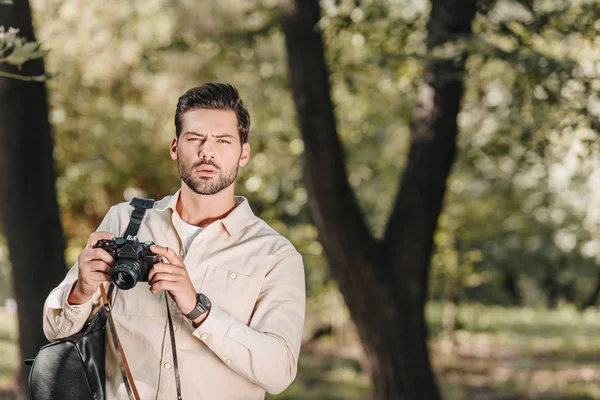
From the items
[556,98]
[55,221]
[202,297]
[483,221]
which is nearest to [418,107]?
[556,98]

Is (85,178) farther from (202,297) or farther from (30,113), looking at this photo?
(202,297)

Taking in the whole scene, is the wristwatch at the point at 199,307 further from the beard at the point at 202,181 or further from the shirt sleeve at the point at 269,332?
the beard at the point at 202,181

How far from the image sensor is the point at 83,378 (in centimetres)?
253

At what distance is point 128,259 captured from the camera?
2.30m

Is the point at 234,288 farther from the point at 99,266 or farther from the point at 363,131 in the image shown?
the point at 363,131

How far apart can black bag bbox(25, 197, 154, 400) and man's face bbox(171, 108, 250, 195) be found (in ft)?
1.39

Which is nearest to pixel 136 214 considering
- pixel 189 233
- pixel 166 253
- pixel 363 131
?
pixel 189 233

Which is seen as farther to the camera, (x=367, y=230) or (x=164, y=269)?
(x=367, y=230)

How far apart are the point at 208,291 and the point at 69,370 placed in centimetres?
45

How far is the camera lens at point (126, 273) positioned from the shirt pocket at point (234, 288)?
33 centimetres

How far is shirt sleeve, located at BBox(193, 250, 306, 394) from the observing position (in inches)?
94.5

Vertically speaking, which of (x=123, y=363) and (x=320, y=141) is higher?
(x=320, y=141)

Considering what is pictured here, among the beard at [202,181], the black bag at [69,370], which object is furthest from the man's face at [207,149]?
the black bag at [69,370]

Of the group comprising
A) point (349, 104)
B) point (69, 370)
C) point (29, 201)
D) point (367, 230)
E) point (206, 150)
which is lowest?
point (367, 230)
